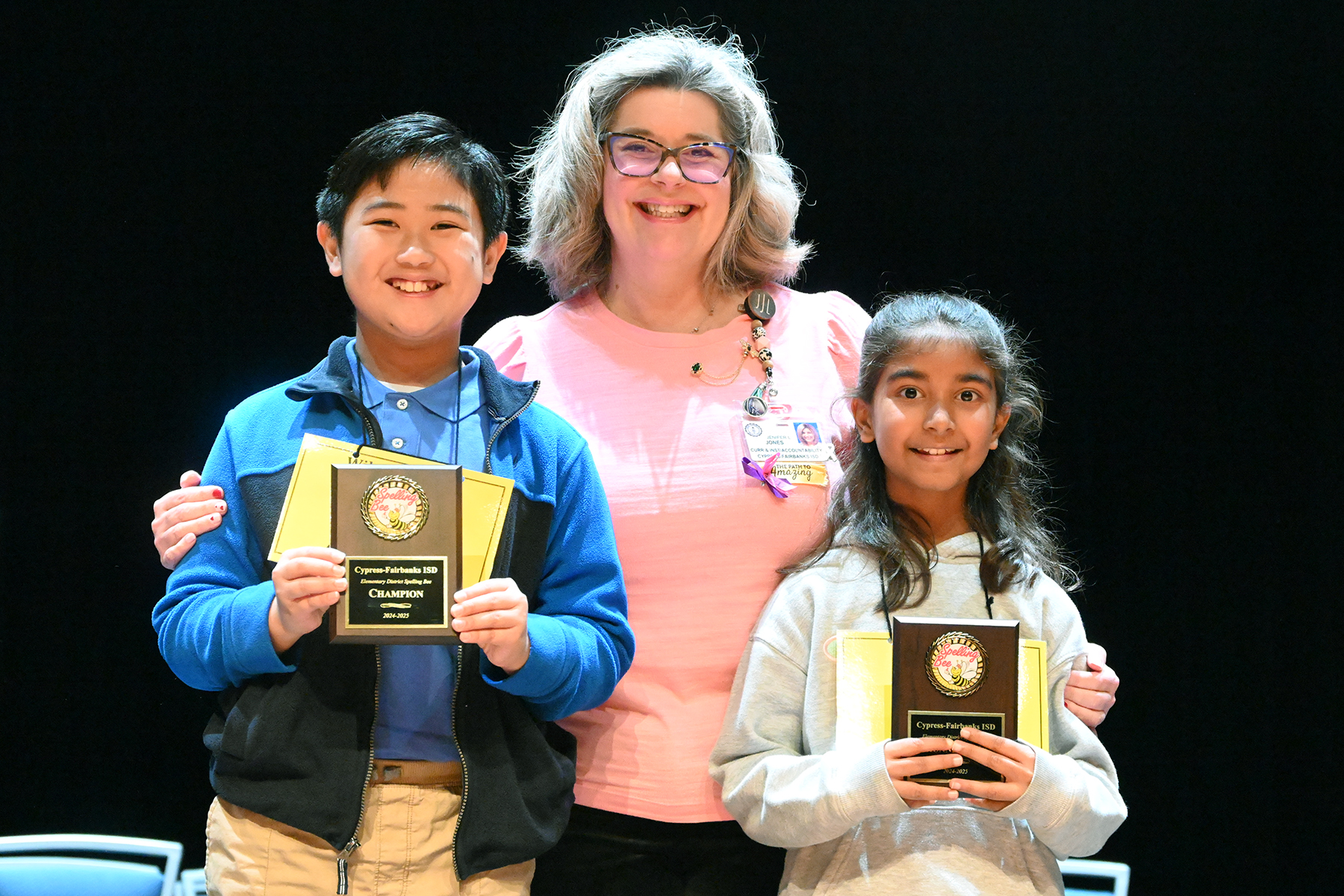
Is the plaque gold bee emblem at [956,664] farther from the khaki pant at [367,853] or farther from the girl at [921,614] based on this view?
the khaki pant at [367,853]

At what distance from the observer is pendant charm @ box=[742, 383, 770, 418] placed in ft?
7.52

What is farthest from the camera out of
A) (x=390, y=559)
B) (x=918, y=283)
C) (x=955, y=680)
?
(x=918, y=283)

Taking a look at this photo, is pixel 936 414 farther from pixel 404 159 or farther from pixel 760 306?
pixel 404 159

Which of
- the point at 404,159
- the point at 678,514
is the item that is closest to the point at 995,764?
the point at 678,514

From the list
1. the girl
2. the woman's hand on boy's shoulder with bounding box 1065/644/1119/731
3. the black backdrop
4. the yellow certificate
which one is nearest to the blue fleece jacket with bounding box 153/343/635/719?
the yellow certificate

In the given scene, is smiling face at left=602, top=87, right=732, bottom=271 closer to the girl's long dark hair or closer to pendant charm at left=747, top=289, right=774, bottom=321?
pendant charm at left=747, top=289, right=774, bottom=321

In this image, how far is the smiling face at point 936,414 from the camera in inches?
81.7

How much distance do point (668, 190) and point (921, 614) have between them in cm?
96

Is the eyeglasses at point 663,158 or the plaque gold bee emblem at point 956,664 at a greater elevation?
the eyeglasses at point 663,158

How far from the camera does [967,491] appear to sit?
2.21 meters

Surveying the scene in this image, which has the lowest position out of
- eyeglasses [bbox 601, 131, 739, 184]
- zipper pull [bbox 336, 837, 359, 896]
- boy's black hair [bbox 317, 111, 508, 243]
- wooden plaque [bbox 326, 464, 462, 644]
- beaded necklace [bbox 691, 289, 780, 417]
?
zipper pull [bbox 336, 837, 359, 896]

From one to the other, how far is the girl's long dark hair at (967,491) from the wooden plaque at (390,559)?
774 millimetres

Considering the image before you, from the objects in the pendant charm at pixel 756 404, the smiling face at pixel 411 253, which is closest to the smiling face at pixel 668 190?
the pendant charm at pixel 756 404

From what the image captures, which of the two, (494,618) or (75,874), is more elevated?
(494,618)
